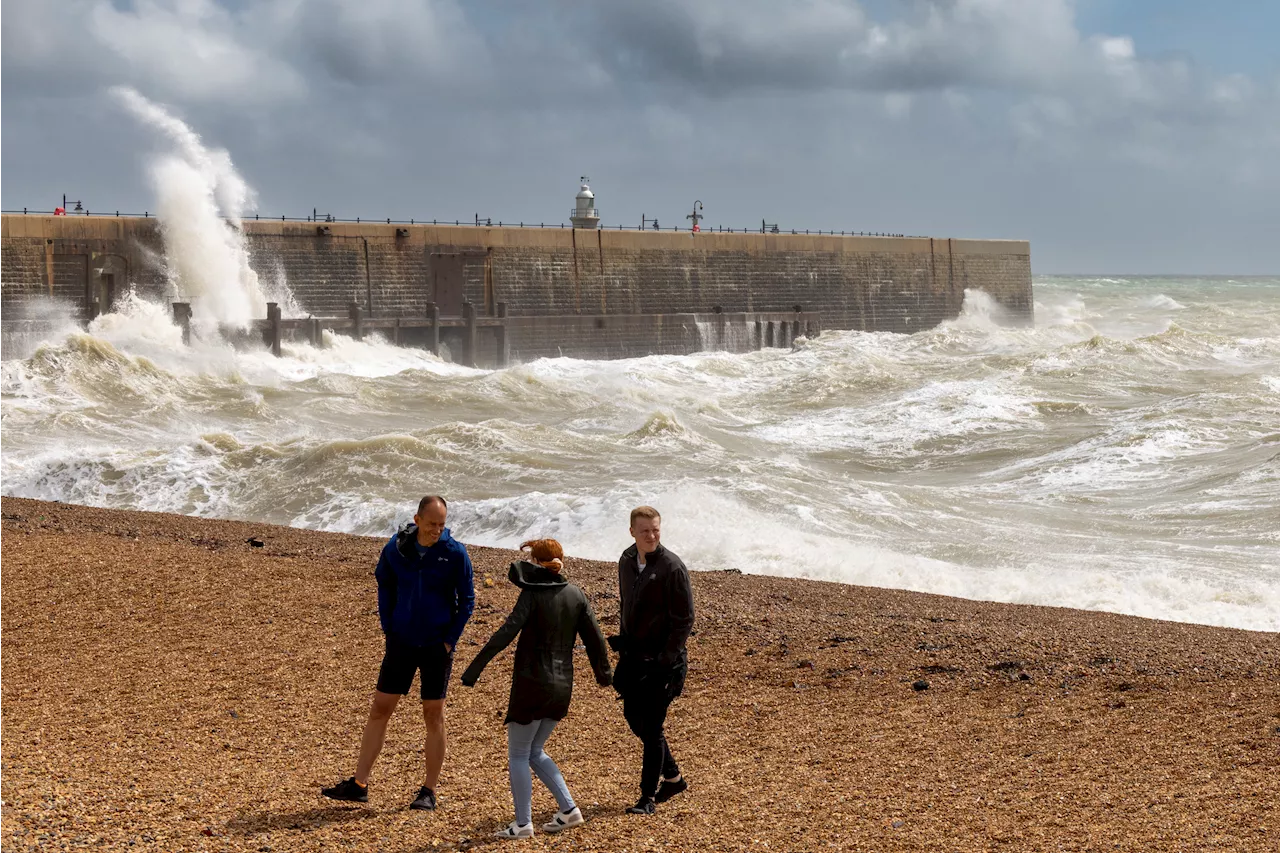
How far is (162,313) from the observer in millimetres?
28891

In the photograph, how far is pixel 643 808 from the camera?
15.9 ft

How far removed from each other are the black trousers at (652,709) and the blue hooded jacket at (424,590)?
643 mm

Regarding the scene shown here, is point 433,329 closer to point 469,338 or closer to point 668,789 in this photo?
point 469,338

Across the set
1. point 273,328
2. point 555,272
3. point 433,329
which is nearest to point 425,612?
point 273,328

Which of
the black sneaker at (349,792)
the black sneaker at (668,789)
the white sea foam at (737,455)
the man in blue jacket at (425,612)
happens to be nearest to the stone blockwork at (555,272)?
the white sea foam at (737,455)

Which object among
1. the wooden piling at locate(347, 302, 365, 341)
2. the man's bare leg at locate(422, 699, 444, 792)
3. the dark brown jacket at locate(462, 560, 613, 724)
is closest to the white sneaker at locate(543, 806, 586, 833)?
the dark brown jacket at locate(462, 560, 613, 724)

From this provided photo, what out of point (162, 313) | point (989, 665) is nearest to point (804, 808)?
point (989, 665)

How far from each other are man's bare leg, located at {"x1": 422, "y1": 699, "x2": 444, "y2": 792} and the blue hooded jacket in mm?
227

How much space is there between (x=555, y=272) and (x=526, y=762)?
30818mm

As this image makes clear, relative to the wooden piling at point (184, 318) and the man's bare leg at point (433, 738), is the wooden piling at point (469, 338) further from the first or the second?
the man's bare leg at point (433, 738)

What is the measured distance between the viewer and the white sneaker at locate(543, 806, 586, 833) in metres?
4.68

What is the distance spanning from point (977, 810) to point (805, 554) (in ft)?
20.8

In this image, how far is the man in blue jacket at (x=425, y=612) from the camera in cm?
473

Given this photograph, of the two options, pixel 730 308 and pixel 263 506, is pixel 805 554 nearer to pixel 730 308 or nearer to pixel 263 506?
pixel 263 506
